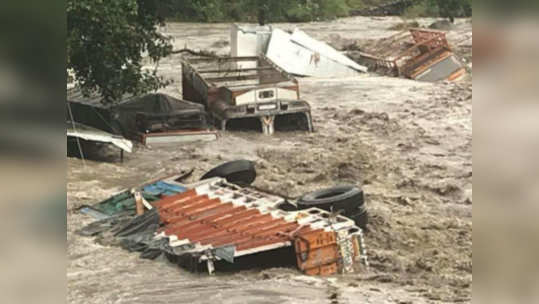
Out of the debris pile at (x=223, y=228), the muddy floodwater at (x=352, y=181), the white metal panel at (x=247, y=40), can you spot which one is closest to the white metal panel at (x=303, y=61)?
the white metal panel at (x=247, y=40)

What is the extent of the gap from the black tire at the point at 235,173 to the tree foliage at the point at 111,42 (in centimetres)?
274

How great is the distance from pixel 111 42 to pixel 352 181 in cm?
476

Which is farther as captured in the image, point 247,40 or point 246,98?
point 247,40

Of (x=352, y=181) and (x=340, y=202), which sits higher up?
(x=340, y=202)

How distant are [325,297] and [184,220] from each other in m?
2.65

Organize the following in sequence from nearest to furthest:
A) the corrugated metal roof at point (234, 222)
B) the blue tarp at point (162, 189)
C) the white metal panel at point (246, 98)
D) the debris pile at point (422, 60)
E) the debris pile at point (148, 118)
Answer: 1. the corrugated metal roof at point (234, 222)
2. the blue tarp at point (162, 189)
3. the debris pile at point (148, 118)
4. the white metal panel at point (246, 98)
5. the debris pile at point (422, 60)

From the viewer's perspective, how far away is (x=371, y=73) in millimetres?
26891

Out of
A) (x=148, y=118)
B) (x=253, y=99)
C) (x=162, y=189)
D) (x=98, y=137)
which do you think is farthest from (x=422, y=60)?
(x=162, y=189)

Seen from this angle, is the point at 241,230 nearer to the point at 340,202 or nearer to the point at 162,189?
the point at 340,202

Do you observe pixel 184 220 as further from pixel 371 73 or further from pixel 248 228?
pixel 371 73

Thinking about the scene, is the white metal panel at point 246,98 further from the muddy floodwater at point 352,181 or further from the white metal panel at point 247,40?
the white metal panel at point 247,40

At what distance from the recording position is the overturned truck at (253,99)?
1758cm

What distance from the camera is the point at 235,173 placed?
1209cm
